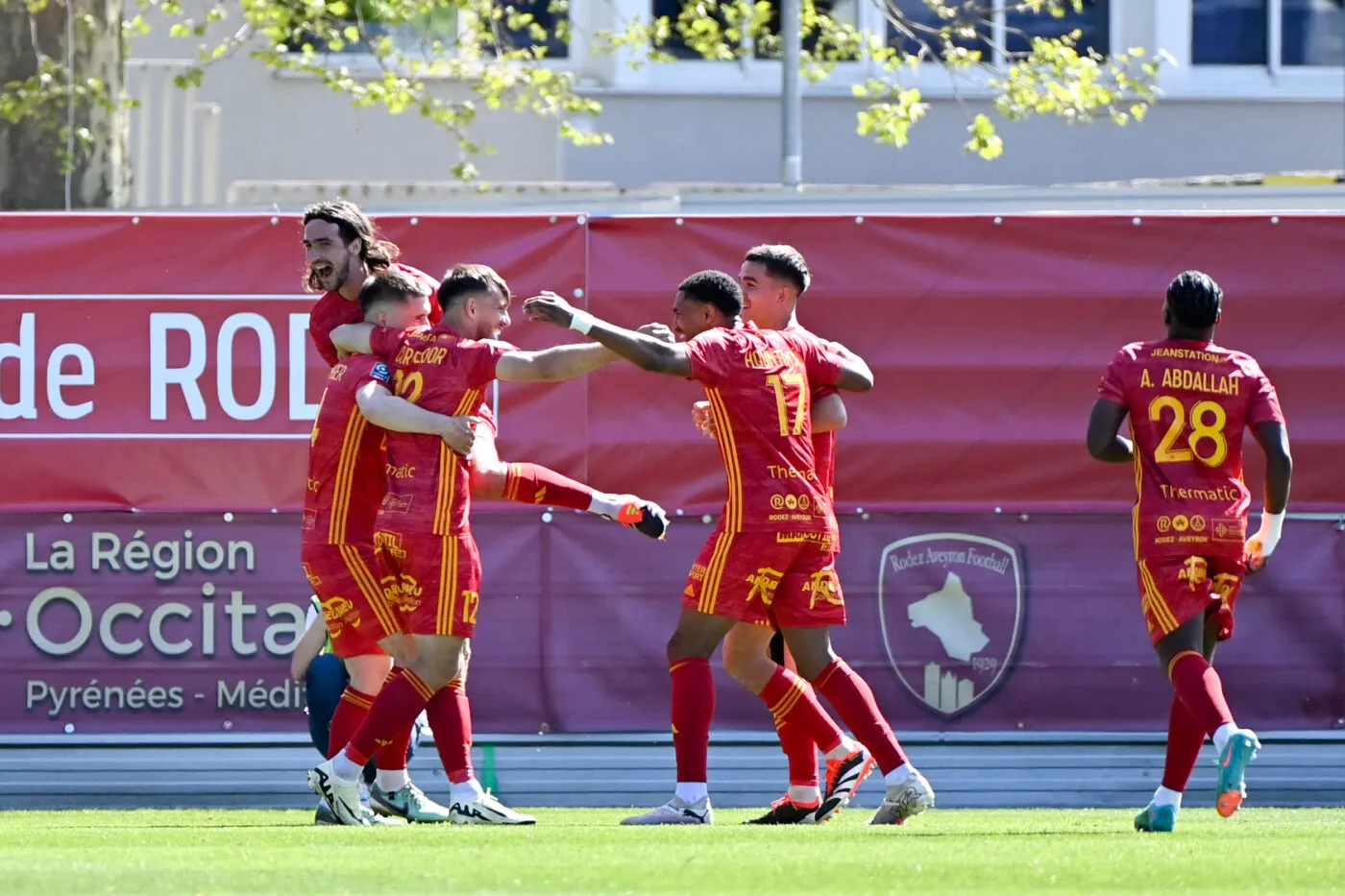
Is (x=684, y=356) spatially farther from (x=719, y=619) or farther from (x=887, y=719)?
(x=887, y=719)

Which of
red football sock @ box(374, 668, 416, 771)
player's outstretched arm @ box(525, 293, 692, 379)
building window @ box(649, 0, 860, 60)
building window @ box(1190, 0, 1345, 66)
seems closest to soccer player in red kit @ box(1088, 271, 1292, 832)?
player's outstretched arm @ box(525, 293, 692, 379)

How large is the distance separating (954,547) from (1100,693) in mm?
855

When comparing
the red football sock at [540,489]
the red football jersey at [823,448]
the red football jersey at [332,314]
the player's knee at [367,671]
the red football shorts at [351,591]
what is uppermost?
the red football jersey at [332,314]

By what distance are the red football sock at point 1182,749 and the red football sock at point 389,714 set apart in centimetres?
245

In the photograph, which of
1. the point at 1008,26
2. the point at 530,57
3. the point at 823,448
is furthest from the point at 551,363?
the point at 1008,26

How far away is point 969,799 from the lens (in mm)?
8734

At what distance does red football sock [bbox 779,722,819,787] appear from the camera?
736 centimetres

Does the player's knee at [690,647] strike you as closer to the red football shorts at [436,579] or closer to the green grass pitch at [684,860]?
the green grass pitch at [684,860]

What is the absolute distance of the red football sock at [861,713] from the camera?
697 centimetres

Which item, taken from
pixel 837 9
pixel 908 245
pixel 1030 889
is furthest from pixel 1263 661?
pixel 837 9

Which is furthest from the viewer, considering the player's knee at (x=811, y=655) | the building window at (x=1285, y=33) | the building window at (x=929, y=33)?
the building window at (x=1285, y=33)

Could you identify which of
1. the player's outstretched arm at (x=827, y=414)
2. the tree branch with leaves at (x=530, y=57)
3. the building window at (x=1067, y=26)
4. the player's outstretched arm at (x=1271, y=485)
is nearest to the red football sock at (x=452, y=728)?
the player's outstretched arm at (x=827, y=414)

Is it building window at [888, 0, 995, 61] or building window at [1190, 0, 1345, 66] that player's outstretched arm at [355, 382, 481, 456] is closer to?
building window at [888, 0, 995, 61]

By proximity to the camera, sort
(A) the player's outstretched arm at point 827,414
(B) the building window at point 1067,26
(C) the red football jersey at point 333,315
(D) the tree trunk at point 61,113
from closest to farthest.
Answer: (A) the player's outstretched arm at point 827,414 → (C) the red football jersey at point 333,315 → (D) the tree trunk at point 61,113 → (B) the building window at point 1067,26
